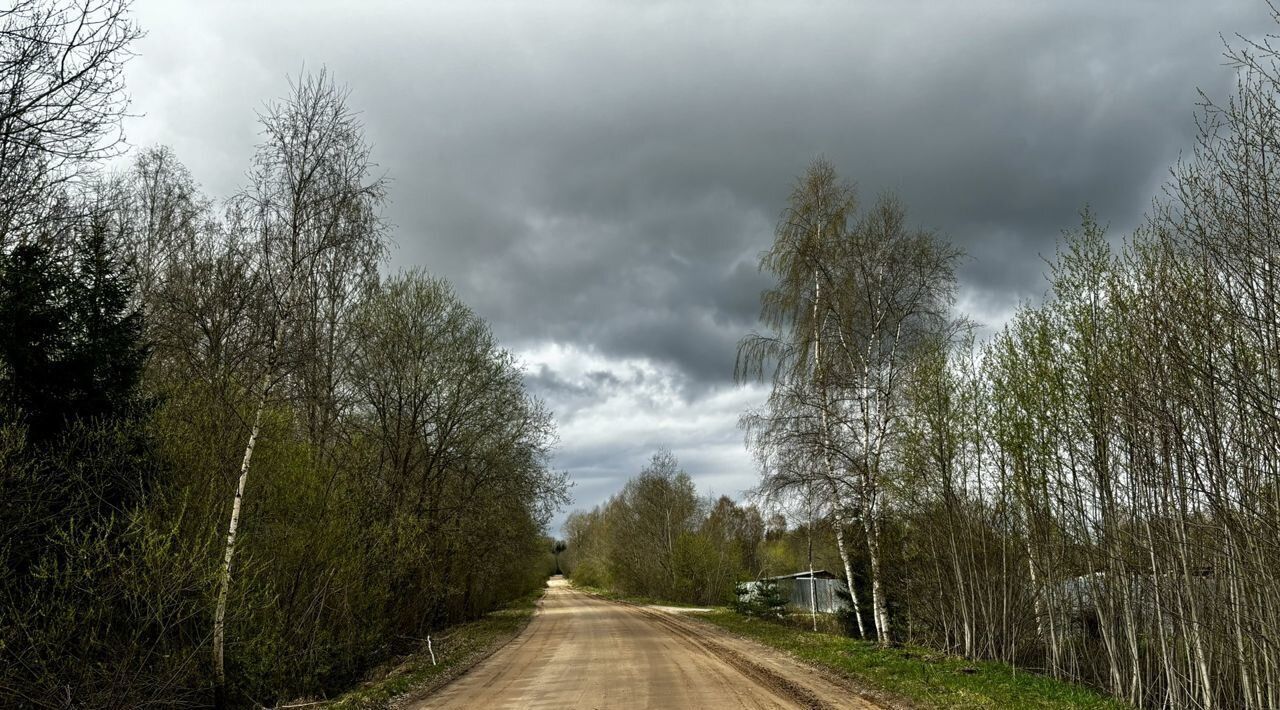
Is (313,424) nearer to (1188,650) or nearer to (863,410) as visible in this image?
(863,410)

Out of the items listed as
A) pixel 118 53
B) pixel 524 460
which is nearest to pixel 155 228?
pixel 524 460

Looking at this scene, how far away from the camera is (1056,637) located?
12.5 meters

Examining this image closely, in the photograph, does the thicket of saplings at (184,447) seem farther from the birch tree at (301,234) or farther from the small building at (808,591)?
the small building at (808,591)

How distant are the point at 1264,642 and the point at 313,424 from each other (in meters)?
15.6

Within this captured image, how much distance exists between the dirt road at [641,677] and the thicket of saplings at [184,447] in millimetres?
2950

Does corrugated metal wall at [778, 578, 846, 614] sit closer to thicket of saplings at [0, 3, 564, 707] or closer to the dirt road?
the dirt road

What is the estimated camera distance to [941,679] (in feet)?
36.7

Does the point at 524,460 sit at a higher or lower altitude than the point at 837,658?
higher

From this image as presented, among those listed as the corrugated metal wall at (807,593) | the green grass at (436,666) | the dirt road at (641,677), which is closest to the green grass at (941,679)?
the dirt road at (641,677)

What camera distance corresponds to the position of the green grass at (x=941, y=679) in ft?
31.4

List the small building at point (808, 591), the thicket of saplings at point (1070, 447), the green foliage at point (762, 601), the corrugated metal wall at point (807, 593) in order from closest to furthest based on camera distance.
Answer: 1. the thicket of saplings at point (1070, 447)
2. the green foliage at point (762, 601)
3. the small building at point (808, 591)
4. the corrugated metal wall at point (807, 593)

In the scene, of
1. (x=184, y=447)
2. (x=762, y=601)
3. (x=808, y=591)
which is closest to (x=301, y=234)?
(x=184, y=447)

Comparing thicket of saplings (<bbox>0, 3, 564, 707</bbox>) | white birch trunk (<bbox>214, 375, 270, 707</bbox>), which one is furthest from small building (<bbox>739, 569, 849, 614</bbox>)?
white birch trunk (<bbox>214, 375, 270, 707</bbox>)

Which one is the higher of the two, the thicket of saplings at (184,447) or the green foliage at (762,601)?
the thicket of saplings at (184,447)
